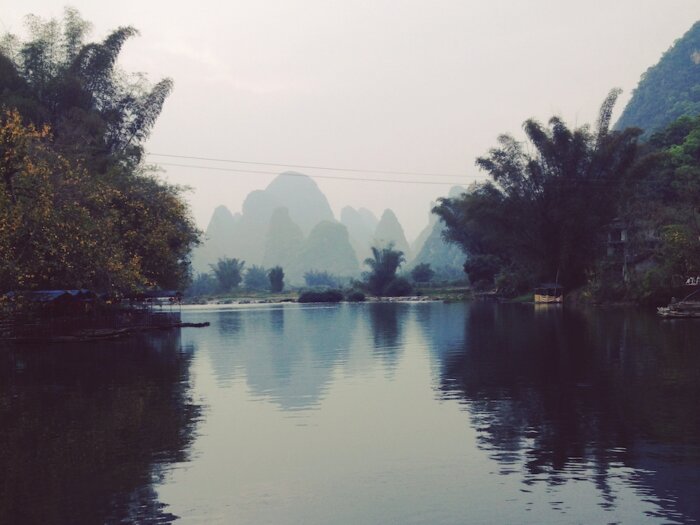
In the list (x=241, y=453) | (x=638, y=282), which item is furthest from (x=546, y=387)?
(x=638, y=282)

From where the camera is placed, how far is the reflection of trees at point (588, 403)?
483 inches

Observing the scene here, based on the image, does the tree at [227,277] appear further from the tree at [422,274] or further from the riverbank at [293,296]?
the tree at [422,274]

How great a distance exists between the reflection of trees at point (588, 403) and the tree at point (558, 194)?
152ft

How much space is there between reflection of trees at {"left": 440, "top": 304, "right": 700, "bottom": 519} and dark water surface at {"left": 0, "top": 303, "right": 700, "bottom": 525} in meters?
0.06

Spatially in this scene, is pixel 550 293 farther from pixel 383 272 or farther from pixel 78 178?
pixel 383 272

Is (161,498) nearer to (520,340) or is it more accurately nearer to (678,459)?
(678,459)

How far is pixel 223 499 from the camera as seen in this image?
10.8 meters

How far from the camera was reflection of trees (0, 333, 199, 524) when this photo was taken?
10594 millimetres

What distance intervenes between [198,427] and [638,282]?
61895 mm

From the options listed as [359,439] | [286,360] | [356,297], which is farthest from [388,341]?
[356,297]

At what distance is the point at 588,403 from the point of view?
1802 centimetres

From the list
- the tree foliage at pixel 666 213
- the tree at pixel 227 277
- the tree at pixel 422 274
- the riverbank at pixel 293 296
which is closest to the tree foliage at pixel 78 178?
the tree foliage at pixel 666 213

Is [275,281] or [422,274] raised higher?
[422,274]

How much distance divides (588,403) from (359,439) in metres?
6.32
